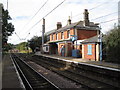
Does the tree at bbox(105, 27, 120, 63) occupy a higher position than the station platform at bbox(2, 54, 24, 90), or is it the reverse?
the tree at bbox(105, 27, 120, 63)

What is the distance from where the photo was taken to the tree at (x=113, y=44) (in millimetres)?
16031

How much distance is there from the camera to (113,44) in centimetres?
1628

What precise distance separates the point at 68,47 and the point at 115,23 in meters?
13.4

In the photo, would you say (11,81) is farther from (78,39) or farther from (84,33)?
(84,33)

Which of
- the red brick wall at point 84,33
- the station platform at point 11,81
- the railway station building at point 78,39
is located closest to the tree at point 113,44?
the railway station building at point 78,39

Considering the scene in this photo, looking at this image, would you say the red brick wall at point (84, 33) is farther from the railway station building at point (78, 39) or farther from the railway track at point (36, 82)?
the railway track at point (36, 82)

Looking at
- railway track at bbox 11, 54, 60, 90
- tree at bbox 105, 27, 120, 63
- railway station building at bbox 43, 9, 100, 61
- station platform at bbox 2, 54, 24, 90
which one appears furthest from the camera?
railway station building at bbox 43, 9, 100, 61

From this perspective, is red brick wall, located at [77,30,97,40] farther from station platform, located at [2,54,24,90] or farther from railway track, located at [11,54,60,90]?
station platform, located at [2,54,24,90]

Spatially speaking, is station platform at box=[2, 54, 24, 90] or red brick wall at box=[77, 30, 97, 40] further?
red brick wall at box=[77, 30, 97, 40]

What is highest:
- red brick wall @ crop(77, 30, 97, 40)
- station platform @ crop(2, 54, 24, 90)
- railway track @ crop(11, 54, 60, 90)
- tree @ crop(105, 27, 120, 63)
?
red brick wall @ crop(77, 30, 97, 40)

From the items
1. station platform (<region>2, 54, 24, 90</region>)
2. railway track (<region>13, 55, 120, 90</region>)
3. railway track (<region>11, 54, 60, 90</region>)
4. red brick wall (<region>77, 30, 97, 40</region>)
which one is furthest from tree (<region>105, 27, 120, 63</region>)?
red brick wall (<region>77, 30, 97, 40</region>)

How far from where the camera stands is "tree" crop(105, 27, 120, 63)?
52.6 ft

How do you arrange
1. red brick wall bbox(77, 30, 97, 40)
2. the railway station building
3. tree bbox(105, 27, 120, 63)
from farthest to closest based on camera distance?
red brick wall bbox(77, 30, 97, 40) < the railway station building < tree bbox(105, 27, 120, 63)

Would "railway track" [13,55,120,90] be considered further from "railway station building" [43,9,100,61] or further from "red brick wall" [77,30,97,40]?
"red brick wall" [77,30,97,40]
